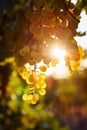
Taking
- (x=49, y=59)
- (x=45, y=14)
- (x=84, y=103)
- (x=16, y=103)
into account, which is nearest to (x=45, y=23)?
(x=45, y=14)

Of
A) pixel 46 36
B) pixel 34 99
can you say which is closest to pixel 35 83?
pixel 34 99

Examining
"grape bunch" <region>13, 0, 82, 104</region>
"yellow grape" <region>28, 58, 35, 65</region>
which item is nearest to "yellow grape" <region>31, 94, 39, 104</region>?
"grape bunch" <region>13, 0, 82, 104</region>

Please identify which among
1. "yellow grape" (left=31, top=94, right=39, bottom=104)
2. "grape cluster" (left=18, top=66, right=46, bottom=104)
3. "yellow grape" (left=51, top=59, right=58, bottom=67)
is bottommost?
"yellow grape" (left=31, top=94, right=39, bottom=104)

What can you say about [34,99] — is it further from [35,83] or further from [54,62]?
[54,62]

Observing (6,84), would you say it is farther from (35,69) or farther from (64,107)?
(64,107)

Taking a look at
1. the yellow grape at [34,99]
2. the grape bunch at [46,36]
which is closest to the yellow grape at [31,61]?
the grape bunch at [46,36]

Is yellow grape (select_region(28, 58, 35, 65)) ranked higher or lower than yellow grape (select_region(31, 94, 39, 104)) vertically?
higher

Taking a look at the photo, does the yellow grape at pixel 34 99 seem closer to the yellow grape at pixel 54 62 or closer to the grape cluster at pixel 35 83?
the grape cluster at pixel 35 83

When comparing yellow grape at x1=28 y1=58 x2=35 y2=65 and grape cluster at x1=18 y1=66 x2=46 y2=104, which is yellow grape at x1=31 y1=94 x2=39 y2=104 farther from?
yellow grape at x1=28 y1=58 x2=35 y2=65
